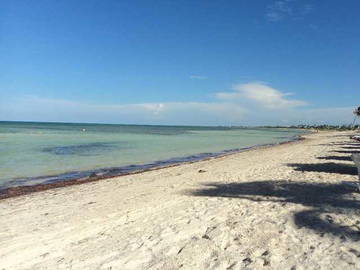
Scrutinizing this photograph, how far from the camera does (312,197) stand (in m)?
8.47

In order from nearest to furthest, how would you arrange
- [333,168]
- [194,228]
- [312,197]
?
[194,228], [312,197], [333,168]

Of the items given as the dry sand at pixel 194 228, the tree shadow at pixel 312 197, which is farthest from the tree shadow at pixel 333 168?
the tree shadow at pixel 312 197

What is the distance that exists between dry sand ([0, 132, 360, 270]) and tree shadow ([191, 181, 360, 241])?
0.02 m

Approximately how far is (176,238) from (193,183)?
5740 mm

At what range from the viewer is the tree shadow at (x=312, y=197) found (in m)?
6.22

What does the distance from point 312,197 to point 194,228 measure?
11.0ft

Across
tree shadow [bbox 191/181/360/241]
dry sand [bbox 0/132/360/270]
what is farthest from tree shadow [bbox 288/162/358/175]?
tree shadow [bbox 191/181/360/241]

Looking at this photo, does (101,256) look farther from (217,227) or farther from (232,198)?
(232,198)

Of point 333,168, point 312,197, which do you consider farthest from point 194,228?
point 333,168

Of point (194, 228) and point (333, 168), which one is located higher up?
point (333, 168)

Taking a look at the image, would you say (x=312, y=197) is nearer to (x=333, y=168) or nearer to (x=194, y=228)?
(x=194, y=228)

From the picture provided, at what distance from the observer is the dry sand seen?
534 centimetres

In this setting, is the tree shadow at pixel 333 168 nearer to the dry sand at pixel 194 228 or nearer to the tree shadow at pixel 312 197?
the dry sand at pixel 194 228

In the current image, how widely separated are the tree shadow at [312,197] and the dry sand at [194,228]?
2cm
